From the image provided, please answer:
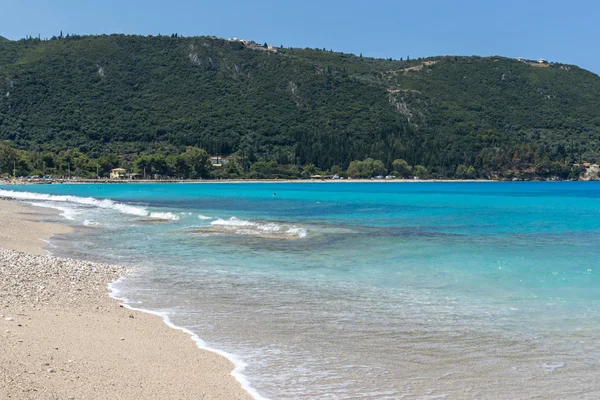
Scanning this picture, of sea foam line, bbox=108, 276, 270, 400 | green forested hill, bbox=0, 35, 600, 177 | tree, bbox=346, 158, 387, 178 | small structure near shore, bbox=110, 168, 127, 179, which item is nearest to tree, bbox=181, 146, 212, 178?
small structure near shore, bbox=110, 168, 127, 179

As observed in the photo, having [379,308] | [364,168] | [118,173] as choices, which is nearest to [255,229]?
[379,308]

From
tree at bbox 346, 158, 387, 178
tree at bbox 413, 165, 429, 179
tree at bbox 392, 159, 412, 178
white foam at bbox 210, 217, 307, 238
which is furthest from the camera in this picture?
tree at bbox 392, 159, 412, 178

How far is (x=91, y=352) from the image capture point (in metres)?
7.68

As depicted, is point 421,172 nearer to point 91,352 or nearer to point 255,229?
point 255,229

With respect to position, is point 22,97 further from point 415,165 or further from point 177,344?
point 177,344

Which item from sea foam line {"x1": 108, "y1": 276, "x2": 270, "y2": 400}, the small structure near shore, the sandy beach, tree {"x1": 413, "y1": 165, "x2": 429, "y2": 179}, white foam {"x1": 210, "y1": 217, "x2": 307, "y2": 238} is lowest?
white foam {"x1": 210, "y1": 217, "x2": 307, "y2": 238}

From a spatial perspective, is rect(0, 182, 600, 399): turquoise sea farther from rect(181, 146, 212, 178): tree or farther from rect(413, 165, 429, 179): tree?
rect(413, 165, 429, 179): tree

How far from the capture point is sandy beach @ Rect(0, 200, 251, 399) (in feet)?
20.7

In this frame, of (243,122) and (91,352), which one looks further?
(243,122)

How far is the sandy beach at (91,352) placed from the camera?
20.7 ft

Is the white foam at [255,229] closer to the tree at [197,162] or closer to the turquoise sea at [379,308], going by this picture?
the turquoise sea at [379,308]

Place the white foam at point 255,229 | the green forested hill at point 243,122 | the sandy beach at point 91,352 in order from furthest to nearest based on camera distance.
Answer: the green forested hill at point 243,122, the white foam at point 255,229, the sandy beach at point 91,352

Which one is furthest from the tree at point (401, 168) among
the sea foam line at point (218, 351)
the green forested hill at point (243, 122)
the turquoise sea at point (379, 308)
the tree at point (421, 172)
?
the sea foam line at point (218, 351)

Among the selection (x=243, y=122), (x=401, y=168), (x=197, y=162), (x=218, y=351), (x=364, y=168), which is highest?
(x=243, y=122)
